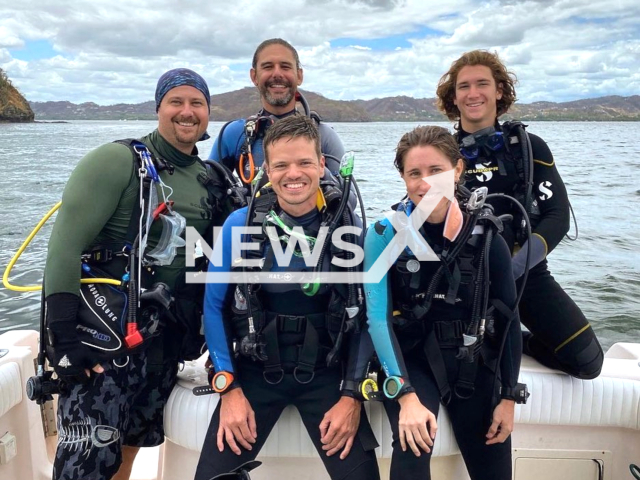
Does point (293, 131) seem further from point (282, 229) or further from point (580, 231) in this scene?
point (580, 231)

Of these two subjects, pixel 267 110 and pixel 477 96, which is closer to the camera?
pixel 477 96

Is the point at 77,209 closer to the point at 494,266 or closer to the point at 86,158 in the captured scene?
the point at 86,158

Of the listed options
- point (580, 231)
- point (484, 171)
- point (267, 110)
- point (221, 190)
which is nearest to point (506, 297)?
point (484, 171)

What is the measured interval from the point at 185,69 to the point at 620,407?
8.62 feet

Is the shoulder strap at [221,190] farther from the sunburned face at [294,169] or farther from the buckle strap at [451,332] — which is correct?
the buckle strap at [451,332]

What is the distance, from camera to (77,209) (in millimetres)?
2227

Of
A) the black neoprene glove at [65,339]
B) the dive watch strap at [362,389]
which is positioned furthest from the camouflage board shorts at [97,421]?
the dive watch strap at [362,389]

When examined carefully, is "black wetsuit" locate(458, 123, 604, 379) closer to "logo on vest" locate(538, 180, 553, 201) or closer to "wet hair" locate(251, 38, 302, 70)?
"logo on vest" locate(538, 180, 553, 201)

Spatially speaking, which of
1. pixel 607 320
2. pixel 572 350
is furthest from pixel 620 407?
pixel 607 320

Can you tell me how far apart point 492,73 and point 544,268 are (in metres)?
1.10

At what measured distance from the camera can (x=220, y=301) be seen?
2406mm

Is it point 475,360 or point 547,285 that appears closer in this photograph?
point 475,360

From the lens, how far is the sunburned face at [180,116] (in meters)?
2.57

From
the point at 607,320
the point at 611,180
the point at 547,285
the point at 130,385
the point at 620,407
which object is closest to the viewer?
the point at 130,385
